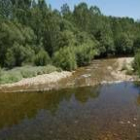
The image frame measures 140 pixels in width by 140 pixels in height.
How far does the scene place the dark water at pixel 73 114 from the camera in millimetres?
23094

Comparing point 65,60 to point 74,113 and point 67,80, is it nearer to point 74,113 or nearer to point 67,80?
point 67,80

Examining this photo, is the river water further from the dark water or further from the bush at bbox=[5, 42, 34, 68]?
the bush at bbox=[5, 42, 34, 68]

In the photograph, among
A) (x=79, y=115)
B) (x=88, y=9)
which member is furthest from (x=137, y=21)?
(x=79, y=115)

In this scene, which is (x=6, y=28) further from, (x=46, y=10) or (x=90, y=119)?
(x=90, y=119)

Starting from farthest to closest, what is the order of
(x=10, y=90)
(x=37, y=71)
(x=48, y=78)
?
1. (x=37, y=71)
2. (x=48, y=78)
3. (x=10, y=90)

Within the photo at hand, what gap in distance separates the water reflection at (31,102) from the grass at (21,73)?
7571 millimetres

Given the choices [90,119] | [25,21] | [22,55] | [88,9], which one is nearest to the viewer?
[90,119]

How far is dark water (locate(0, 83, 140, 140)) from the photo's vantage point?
23094 mm

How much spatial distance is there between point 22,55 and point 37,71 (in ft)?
22.5

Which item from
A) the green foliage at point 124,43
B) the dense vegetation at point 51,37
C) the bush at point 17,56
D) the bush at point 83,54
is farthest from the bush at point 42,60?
the green foliage at point 124,43

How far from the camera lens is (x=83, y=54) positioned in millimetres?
64188

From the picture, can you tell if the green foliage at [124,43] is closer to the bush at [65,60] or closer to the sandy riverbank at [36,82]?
the bush at [65,60]

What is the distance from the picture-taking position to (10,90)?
40656 mm

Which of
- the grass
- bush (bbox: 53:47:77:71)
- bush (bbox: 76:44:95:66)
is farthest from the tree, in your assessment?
the grass
